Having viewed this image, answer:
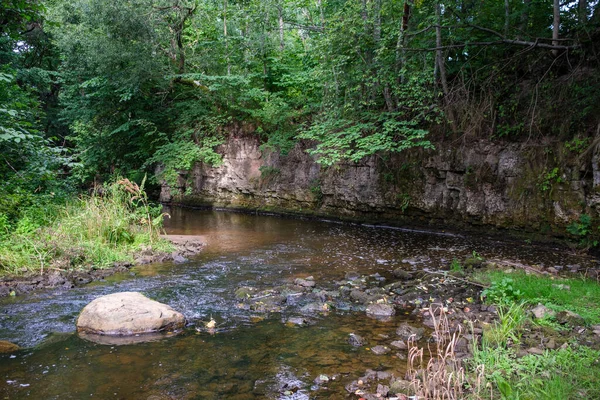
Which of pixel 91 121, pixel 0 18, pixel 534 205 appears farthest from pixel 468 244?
pixel 91 121

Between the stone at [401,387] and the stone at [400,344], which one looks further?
the stone at [400,344]

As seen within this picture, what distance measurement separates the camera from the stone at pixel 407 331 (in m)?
4.82

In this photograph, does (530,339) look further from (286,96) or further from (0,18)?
(286,96)

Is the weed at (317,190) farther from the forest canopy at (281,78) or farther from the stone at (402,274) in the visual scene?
the stone at (402,274)

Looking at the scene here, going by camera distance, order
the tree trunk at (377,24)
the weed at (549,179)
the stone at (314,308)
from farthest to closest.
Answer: the tree trunk at (377,24) < the weed at (549,179) < the stone at (314,308)

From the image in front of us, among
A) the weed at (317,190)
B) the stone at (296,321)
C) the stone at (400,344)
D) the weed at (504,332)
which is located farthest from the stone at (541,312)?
the weed at (317,190)

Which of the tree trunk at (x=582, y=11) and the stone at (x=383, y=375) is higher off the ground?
the tree trunk at (x=582, y=11)

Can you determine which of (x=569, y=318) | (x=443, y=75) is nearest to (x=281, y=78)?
(x=443, y=75)

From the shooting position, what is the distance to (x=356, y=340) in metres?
4.68

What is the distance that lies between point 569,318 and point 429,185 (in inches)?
326

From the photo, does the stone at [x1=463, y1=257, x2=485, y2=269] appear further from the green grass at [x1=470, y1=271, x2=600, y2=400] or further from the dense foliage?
the dense foliage

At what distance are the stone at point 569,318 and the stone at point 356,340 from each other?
7.57ft

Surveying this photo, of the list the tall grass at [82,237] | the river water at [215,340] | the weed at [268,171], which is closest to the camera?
the river water at [215,340]

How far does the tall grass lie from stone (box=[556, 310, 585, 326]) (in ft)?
24.6
